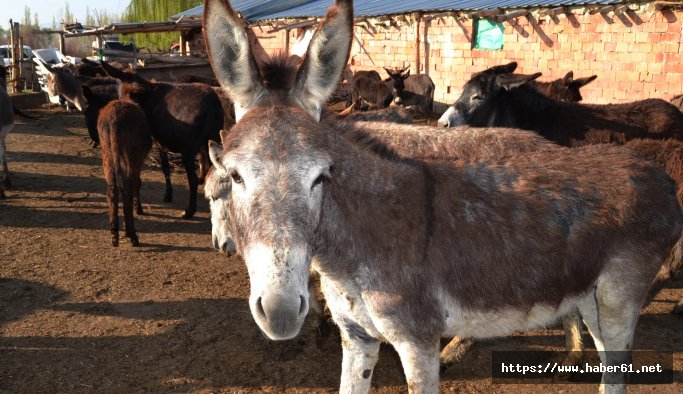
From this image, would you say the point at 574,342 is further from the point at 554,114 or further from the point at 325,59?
the point at 554,114

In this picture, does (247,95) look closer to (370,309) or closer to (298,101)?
(298,101)

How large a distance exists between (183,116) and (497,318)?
Result: 7.07 m

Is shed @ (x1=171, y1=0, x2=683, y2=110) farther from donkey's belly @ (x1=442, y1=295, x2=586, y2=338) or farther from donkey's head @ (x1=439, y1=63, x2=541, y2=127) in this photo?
donkey's belly @ (x1=442, y1=295, x2=586, y2=338)

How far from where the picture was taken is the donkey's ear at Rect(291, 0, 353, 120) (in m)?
2.45

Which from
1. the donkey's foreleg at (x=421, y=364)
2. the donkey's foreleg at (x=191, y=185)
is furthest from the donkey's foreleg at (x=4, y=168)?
the donkey's foreleg at (x=421, y=364)

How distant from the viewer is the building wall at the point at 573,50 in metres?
10.7

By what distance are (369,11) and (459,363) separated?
16.4 meters

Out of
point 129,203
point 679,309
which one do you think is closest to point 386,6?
point 129,203

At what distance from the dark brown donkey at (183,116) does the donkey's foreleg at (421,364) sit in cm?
653

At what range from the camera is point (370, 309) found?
2705 mm

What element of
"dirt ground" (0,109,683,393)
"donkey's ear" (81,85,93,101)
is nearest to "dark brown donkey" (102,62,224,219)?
"donkey's ear" (81,85,93,101)

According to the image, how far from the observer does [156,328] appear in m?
5.20

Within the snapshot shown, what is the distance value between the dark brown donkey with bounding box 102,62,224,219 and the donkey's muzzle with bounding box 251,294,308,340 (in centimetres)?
690

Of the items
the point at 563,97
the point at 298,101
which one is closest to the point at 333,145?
the point at 298,101
